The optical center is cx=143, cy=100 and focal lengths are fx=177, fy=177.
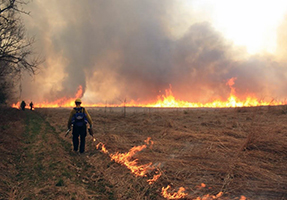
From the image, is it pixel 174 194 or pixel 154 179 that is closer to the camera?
pixel 174 194

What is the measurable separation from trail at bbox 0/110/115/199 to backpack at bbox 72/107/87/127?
1363 millimetres

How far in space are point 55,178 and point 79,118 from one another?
10.4 feet

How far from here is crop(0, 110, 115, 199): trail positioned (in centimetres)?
432

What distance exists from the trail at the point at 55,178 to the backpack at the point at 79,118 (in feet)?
4.47

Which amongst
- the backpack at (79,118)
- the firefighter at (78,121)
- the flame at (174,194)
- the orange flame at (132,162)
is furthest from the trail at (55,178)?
the backpack at (79,118)

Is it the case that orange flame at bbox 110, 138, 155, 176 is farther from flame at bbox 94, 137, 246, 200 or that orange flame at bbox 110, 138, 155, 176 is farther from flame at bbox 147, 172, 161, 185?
flame at bbox 147, 172, 161, 185

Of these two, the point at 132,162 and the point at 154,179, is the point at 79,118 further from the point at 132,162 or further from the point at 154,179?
the point at 154,179

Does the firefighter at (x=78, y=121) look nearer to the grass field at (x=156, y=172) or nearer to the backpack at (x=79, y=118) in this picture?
the backpack at (x=79, y=118)

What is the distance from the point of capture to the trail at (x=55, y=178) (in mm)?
4315

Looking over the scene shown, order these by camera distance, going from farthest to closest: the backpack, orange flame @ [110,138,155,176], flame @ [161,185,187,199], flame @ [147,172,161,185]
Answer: the backpack, orange flame @ [110,138,155,176], flame @ [147,172,161,185], flame @ [161,185,187,199]

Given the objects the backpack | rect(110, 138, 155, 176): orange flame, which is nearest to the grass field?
rect(110, 138, 155, 176): orange flame

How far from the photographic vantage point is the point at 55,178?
5.20 metres

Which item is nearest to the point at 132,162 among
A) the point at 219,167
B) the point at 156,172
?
the point at 156,172

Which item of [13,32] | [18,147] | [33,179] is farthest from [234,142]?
[13,32]
